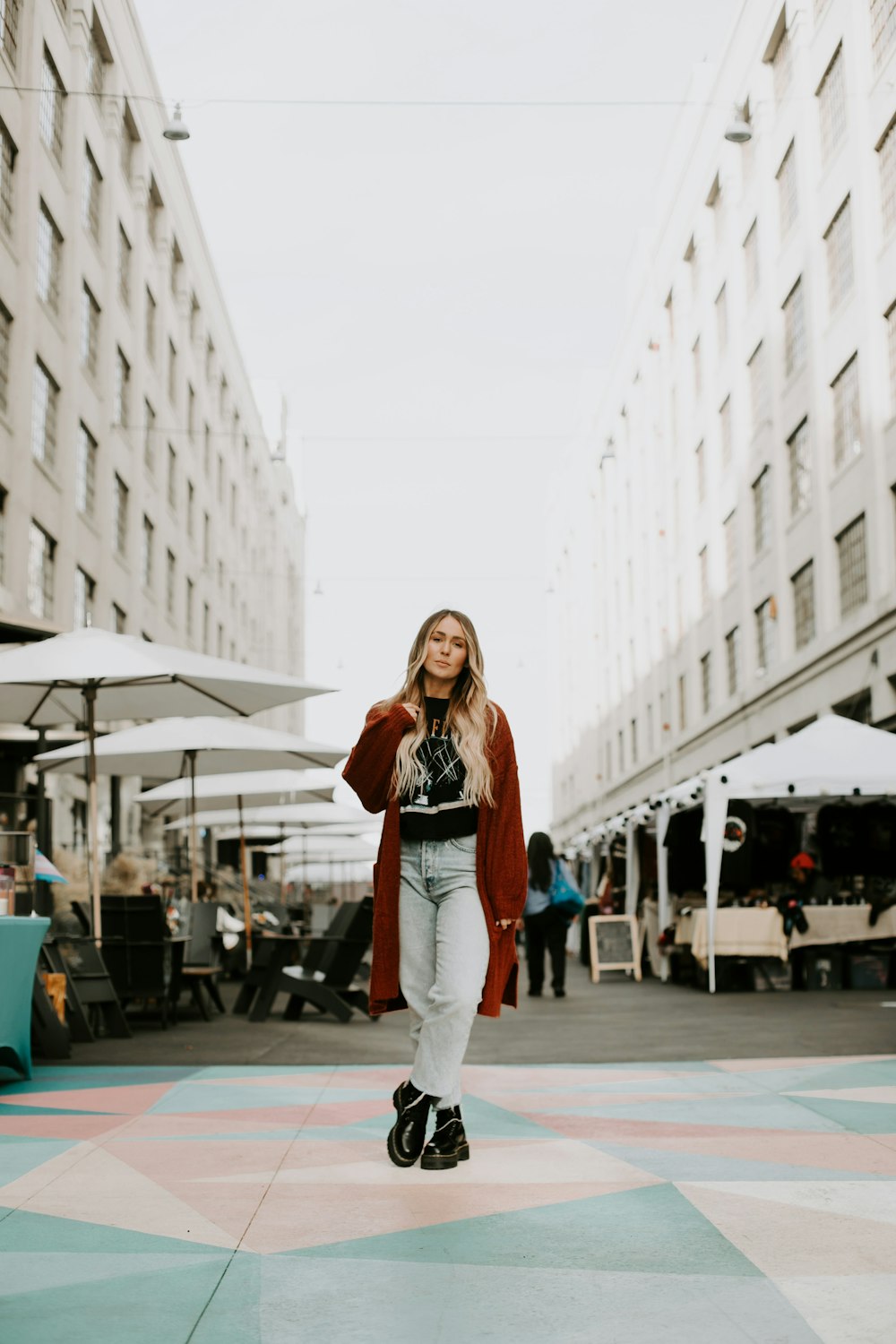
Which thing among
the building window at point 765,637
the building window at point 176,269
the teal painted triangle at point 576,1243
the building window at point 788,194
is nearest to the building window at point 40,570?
the building window at point 765,637

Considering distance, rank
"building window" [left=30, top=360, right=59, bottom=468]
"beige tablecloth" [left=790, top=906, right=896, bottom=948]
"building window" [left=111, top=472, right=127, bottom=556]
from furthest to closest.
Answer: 1. "building window" [left=111, top=472, right=127, bottom=556]
2. "building window" [left=30, top=360, right=59, bottom=468]
3. "beige tablecloth" [left=790, top=906, right=896, bottom=948]

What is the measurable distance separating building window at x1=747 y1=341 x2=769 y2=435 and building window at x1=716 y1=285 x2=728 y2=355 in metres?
2.59

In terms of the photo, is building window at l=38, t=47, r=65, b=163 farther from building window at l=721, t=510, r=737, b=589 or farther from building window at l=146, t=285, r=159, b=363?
building window at l=721, t=510, r=737, b=589

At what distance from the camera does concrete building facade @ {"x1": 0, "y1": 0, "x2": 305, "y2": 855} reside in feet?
77.4

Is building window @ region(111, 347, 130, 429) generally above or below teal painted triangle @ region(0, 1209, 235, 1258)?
above

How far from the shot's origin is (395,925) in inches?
195

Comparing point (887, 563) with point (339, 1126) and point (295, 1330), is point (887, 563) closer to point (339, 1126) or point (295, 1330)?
point (339, 1126)

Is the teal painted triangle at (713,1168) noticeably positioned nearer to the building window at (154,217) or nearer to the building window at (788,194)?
the building window at (788,194)

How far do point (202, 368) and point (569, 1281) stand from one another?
4238 cm

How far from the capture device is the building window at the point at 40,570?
24.5m

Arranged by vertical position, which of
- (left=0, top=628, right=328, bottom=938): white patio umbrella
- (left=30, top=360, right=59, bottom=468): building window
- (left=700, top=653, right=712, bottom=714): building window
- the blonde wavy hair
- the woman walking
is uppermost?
(left=30, top=360, right=59, bottom=468): building window

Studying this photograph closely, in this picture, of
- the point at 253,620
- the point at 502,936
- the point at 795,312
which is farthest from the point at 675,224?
the point at 502,936

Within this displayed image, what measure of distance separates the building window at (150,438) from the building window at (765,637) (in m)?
15.5

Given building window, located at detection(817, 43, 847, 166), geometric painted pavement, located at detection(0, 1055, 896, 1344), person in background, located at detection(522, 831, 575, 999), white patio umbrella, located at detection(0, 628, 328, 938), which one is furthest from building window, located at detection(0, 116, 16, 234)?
geometric painted pavement, located at detection(0, 1055, 896, 1344)
